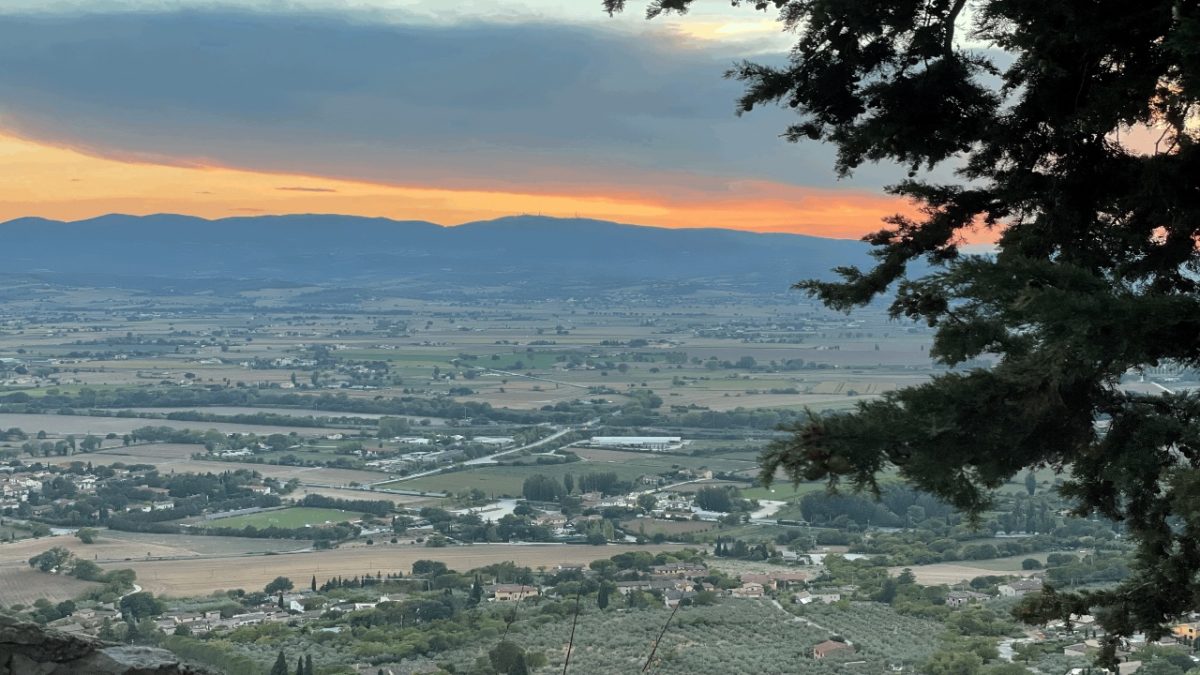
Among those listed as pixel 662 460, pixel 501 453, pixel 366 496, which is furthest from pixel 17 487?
pixel 662 460

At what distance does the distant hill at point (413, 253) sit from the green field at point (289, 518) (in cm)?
10519

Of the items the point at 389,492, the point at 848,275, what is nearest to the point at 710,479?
the point at 389,492

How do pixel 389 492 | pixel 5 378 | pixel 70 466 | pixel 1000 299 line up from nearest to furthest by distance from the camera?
pixel 1000 299, pixel 389 492, pixel 70 466, pixel 5 378

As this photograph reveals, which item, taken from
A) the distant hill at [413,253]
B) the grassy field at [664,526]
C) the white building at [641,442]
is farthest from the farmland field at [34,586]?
the distant hill at [413,253]

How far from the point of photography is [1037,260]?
4066 millimetres

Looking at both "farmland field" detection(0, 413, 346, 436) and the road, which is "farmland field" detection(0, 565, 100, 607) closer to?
the road

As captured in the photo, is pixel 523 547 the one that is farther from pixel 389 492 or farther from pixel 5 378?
pixel 5 378

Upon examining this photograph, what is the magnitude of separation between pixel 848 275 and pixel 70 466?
37387 millimetres

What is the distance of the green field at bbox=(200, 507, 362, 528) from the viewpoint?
102 ft

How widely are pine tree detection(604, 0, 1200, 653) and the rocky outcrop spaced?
7.87 feet

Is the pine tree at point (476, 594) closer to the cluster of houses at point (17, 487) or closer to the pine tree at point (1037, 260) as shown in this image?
the pine tree at point (1037, 260)

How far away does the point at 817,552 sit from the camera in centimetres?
2772

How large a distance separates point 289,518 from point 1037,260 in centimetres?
2957

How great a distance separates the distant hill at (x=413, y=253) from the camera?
5979 inches
